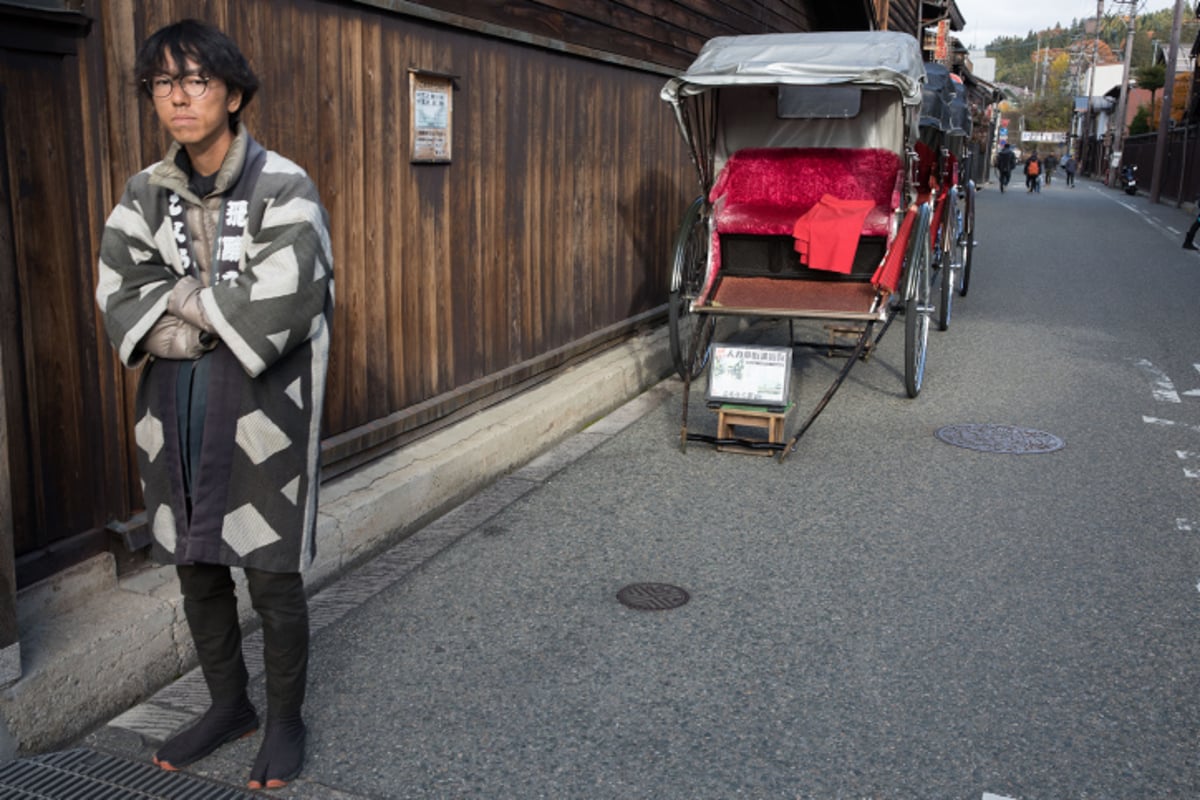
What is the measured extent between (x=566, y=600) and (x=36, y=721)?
185cm

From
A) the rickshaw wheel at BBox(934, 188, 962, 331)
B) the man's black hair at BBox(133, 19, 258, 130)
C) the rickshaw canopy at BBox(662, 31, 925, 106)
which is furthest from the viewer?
the rickshaw wheel at BBox(934, 188, 962, 331)

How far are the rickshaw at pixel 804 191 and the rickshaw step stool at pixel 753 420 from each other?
57 mm

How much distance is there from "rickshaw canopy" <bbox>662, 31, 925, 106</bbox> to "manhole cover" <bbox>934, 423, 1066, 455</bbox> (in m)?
1.97

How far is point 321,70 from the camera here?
179 inches

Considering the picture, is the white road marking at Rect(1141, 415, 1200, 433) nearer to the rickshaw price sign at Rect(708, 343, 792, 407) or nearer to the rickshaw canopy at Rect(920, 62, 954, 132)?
the rickshaw price sign at Rect(708, 343, 792, 407)

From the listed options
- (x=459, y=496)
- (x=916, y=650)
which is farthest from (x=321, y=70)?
(x=916, y=650)

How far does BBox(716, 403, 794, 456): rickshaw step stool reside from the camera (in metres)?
6.15

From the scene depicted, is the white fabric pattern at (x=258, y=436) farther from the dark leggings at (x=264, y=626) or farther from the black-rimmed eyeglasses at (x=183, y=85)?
the black-rimmed eyeglasses at (x=183, y=85)

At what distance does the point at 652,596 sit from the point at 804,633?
2.06ft

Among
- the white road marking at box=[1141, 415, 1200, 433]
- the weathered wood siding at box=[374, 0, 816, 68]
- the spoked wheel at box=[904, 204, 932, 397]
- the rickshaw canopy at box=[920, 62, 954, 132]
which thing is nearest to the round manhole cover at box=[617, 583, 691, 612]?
the weathered wood siding at box=[374, 0, 816, 68]

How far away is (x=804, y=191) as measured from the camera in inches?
297

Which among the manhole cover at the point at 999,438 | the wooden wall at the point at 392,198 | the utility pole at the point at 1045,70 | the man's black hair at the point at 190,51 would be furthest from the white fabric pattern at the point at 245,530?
the utility pole at the point at 1045,70

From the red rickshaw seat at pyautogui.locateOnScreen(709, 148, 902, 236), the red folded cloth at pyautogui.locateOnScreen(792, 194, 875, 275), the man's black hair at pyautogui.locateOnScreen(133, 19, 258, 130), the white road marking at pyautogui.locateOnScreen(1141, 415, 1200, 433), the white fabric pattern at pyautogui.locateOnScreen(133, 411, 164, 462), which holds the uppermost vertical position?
the man's black hair at pyautogui.locateOnScreen(133, 19, 258, 130)

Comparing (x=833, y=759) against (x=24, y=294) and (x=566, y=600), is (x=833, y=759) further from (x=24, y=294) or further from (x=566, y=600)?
(x=24, y=294)
